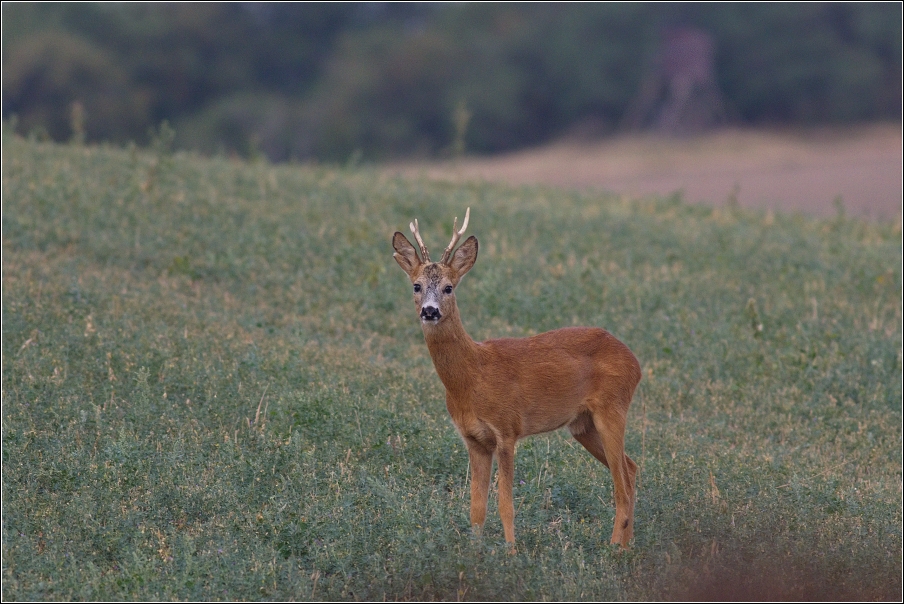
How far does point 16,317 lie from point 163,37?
3139 cm

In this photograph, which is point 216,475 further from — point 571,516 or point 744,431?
point 744,431

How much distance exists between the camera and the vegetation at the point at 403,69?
25891 mm

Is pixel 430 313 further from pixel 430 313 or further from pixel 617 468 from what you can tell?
pixel 617 468

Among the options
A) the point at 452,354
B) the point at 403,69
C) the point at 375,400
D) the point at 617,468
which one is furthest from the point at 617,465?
the point at 403,69

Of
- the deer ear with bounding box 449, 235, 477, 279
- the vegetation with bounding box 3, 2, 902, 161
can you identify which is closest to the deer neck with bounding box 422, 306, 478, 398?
the deer ear with bounding box 449, 235, 477, 279

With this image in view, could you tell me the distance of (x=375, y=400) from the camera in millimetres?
9180

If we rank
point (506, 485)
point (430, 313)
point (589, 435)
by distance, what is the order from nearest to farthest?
point (430, 313), point (506, 485), point (589, 435)

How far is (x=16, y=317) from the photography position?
400 inches

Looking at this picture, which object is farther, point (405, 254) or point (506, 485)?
point (405, 254)

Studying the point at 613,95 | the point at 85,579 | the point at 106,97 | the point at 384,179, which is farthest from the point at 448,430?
the point at 106,97

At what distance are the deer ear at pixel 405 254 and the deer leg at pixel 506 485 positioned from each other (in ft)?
3.56

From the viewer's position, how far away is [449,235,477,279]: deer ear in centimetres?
679

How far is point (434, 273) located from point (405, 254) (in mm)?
384

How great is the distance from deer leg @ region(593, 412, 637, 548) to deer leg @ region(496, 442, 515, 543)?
63 centimetres
